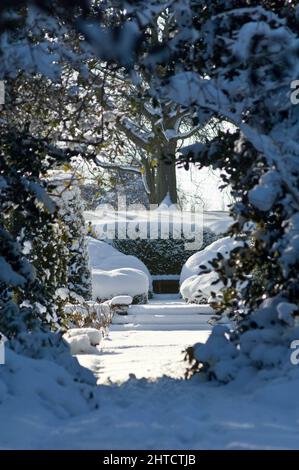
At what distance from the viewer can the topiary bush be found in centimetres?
2347

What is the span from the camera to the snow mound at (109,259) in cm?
2075

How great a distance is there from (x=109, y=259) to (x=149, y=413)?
54.8ft

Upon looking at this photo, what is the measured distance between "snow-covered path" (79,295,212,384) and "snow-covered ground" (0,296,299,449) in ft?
1.88

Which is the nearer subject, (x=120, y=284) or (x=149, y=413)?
(x=149, y=413)

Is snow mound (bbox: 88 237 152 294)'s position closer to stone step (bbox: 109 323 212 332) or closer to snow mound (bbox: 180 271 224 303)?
snow mound (bbox: 180 271 224 303)

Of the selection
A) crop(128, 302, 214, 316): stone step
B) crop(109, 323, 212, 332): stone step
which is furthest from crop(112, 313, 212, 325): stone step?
crop(128, 302, 214, 316): stone step

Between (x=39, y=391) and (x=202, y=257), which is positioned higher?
(x=202, y=257)

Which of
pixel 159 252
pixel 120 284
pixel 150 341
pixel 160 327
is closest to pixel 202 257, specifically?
pixel 159 252

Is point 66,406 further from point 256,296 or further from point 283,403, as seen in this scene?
point 256,296

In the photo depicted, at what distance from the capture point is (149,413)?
15.0 feet

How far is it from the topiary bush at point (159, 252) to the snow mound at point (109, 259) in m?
1.09

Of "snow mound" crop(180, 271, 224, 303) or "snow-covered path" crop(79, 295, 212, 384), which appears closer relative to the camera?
"snow-covered path" crop(79, 295, 212, 384)

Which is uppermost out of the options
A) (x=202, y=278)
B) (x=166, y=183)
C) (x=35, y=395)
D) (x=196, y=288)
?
(x=166, y=183)

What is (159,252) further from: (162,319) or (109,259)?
(162,319)
